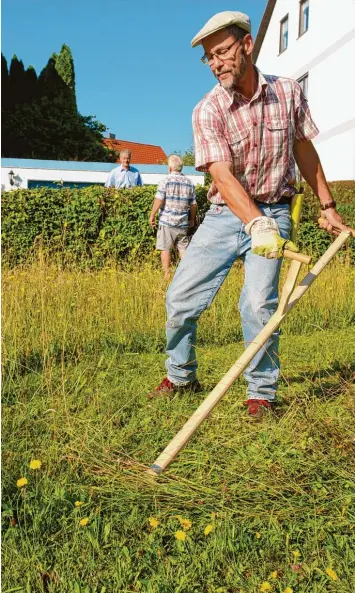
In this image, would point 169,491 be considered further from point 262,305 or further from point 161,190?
point 161,190

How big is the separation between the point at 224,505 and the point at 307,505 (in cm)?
28

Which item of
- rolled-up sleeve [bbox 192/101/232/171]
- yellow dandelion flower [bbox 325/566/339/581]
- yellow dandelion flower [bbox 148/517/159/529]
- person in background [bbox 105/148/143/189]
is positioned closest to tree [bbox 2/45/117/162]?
person in background [bbox 105/148/143/189]

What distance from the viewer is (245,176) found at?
3094mm

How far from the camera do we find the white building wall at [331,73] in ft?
56.6

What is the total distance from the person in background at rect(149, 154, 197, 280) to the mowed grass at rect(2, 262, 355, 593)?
12.7 ft

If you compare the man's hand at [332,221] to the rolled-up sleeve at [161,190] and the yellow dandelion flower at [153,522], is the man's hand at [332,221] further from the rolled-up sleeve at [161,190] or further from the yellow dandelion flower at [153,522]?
the rolled-up sleeve at [161,190]

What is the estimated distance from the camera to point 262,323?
3082mm

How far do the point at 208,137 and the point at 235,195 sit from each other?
35 centimetres

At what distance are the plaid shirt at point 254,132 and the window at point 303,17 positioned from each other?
19.0 m

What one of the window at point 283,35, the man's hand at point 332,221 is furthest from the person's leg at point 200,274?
the window at point 283,35

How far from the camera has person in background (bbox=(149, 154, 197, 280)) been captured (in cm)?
771

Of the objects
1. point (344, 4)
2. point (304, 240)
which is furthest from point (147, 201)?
point (344, 4)

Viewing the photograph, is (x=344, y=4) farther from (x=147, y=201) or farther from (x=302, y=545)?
(x=302, y=545)

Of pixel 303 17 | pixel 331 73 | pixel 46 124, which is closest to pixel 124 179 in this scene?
pixel 331 73
